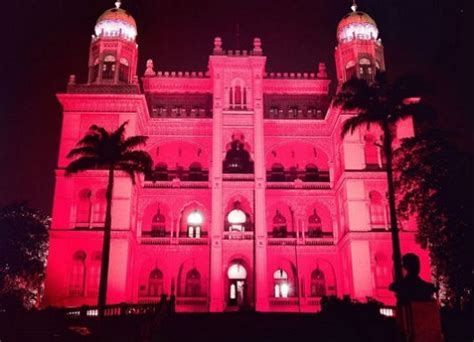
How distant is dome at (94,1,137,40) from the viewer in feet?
170

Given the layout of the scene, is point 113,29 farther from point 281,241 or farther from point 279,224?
point 281,241

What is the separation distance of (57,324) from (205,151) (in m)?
27.2

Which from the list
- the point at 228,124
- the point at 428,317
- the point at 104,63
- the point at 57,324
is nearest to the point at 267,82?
the point at 228,124

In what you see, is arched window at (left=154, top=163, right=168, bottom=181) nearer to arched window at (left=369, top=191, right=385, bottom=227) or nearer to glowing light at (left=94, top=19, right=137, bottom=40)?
glowing light at (left=94, top=19, right=137, bottom=40)

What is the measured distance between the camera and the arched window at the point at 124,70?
50500mm

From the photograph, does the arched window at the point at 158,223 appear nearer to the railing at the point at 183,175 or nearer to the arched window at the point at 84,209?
the railing at the point at 183,175

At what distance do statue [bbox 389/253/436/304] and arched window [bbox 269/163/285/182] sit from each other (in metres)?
37.7

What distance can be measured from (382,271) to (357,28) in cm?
2330

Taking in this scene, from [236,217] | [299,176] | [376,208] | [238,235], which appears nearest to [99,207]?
[238,235]

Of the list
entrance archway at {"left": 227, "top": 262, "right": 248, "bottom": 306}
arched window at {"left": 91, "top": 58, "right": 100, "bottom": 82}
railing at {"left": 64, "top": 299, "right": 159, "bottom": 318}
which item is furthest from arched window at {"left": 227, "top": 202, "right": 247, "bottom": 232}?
railing at {"left": 64, "top": 299, "right": 159, "bottom": 318}

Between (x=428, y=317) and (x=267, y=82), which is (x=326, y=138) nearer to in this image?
(x=267, y=82)

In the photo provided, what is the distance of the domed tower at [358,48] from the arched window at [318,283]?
17442mm

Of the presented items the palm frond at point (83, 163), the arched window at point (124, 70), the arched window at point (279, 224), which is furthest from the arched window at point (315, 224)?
the palm frond at point (83, 163)

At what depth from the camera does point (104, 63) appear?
5044 centimetres
